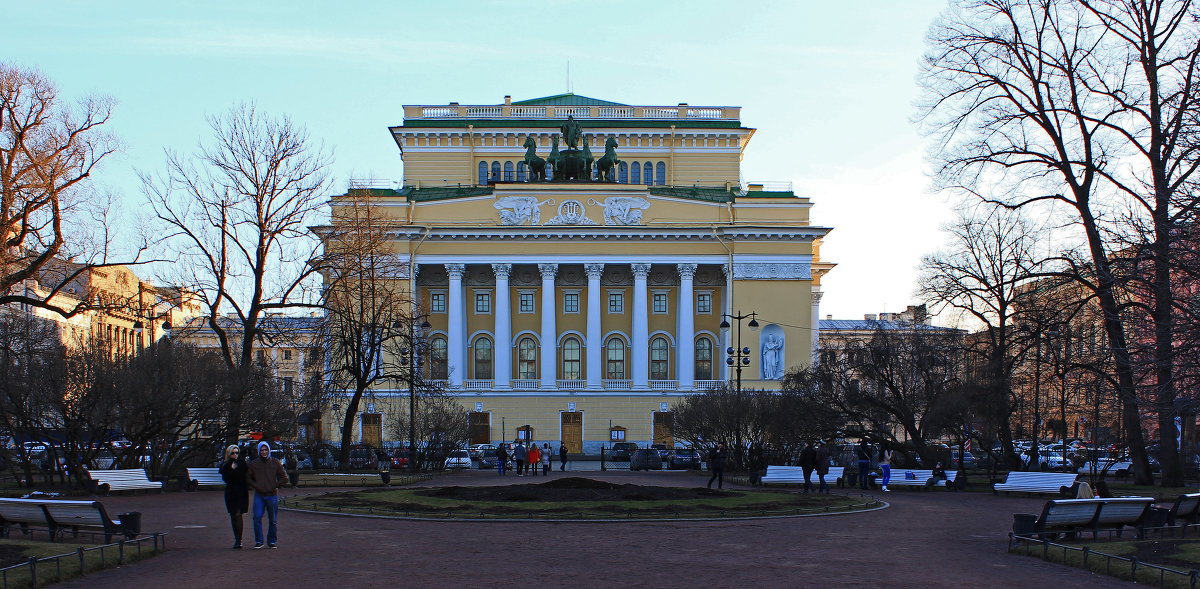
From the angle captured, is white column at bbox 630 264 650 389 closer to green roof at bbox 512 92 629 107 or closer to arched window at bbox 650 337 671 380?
arched window at bbox 650 337 671 380

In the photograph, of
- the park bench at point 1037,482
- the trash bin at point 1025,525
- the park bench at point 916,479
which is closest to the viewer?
the trash bin at point 1025,525

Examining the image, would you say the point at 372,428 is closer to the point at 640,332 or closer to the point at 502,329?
the point at 502,329

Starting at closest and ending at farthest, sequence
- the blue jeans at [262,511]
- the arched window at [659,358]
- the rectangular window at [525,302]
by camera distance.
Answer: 1. the blue jeans at [262,511]
2. the rectangular window at [525,302]
3. the arched window at [659,358]

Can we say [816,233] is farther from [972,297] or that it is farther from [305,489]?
[305,489]

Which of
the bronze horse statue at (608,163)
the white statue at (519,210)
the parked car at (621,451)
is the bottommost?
the parked car at (621,451)

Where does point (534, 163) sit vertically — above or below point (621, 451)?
above

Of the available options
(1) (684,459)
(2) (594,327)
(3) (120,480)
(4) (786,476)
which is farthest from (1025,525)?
(2) (594,327)

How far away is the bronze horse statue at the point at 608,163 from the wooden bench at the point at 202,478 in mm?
37921

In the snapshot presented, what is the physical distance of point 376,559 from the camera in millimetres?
15594

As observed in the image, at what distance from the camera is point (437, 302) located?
222 ft

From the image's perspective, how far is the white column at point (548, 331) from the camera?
65312mm

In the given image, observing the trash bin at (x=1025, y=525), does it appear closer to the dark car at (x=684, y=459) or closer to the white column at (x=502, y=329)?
the dark car at (x=684, y=459)

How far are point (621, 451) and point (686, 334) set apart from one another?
12.7 m

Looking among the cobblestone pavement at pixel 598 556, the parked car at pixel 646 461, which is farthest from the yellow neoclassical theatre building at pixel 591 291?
the cobblestone pavement at pixel 598 556
